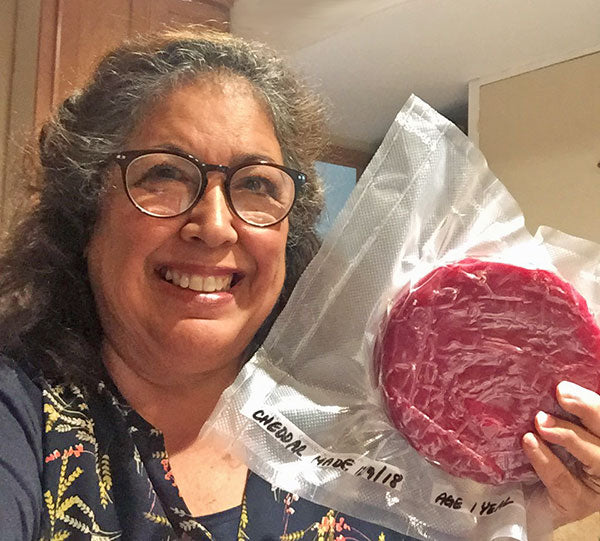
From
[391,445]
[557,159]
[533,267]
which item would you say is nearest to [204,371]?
[391,445]

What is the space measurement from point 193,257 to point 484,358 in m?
0.30

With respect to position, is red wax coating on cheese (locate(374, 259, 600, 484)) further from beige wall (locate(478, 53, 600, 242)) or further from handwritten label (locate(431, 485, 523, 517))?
beige wall (locate(478, 53, 600, 242))

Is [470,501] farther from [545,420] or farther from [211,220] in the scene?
[211,220]

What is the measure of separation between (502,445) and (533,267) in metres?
0.17

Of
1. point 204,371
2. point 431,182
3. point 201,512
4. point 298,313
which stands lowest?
point 201,512

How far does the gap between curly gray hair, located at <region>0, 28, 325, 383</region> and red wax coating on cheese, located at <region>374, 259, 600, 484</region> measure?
0.24 meters

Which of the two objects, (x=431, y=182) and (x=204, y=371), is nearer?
(x=431, y=182)

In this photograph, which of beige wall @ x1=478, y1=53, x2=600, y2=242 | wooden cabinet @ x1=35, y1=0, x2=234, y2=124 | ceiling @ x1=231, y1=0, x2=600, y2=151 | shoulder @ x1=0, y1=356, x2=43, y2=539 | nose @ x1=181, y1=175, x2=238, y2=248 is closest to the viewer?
shoulder @ x1=0, y1=356, x2=43, y2=539

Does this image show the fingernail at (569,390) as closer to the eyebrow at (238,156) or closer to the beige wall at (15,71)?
the eyebrow at (238,156)

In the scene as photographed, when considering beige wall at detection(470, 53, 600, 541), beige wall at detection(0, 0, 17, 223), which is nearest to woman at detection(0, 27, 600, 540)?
beige wall at detection(0, 0, 17, 223)

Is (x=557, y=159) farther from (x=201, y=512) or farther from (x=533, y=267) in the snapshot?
(x=201, y=512)

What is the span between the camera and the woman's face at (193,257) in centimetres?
69

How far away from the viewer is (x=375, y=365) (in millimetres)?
645

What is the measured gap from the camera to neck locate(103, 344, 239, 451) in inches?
29.3
